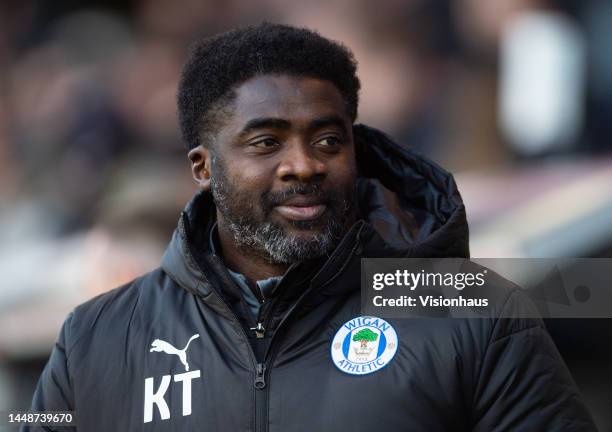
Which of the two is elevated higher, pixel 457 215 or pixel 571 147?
pixel 571 147

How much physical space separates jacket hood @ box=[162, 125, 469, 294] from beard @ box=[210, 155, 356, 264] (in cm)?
6

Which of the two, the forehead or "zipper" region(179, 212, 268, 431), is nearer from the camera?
"zipper" region(179, 212, 268, 431)

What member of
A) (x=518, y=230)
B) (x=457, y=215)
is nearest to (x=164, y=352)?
(x=457, y=215)

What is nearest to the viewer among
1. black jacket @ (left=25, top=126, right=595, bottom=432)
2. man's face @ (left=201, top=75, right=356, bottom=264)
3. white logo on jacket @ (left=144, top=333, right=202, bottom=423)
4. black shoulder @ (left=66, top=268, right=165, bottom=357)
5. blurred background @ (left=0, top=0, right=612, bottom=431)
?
black jacket @ (left=25, top=126, right=595, bottom=432)

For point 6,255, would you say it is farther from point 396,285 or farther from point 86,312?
point 396,285

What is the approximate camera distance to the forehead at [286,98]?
2.55 meters

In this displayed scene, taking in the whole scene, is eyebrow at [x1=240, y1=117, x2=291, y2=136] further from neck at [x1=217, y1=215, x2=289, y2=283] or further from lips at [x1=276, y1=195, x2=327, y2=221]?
neck at [x1=217, y1=215, x2=289, y2=283]

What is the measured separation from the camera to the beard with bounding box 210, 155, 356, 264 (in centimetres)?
250

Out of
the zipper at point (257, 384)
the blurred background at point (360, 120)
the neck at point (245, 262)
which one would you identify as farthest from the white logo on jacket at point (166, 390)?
the blurred background at point (360, 120)

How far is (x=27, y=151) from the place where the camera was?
207 inches

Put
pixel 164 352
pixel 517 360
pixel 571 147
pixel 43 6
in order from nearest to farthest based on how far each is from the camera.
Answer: pixel 517 360, pixel 164 352, pixel 571 147, pixel 43 6

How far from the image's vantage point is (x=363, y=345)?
7.81 ft

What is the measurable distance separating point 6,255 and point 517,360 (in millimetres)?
3679

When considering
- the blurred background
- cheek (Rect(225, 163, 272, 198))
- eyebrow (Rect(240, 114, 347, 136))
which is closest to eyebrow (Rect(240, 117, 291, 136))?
eyebrow (Rect(240, 114, 347, 136))
